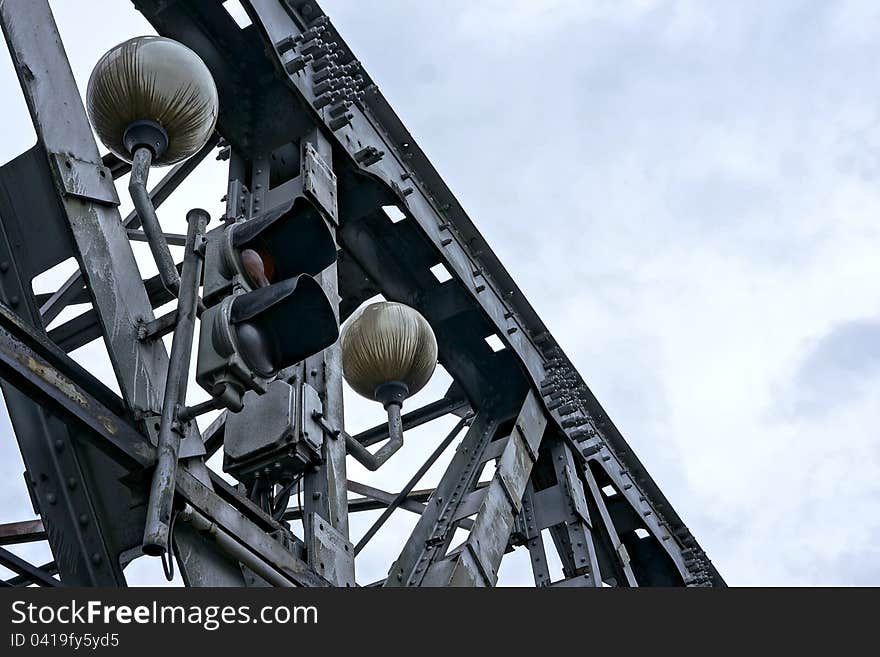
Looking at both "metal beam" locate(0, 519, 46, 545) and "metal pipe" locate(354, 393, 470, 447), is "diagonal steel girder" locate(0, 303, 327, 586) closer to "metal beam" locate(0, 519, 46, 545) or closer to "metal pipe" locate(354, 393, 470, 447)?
"metal beam" locate(0, 519, 46, 545)

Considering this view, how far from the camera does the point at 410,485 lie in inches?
383

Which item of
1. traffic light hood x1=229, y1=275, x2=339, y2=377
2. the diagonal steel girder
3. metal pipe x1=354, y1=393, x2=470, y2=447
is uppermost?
metal pipe x1=354, y1=393, x2=470, y2=447

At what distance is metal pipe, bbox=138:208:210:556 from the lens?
5.01 meters

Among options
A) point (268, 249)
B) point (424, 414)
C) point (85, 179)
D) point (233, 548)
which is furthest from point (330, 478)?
point (424, 414)

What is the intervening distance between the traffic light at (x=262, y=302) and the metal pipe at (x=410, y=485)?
3.61 m

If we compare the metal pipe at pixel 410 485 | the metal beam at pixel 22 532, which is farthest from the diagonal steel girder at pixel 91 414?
the metal beam at pixel 22 532

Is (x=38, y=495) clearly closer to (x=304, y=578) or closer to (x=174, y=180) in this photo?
(x=304, y=578)

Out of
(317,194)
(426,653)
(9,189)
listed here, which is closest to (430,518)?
(317,194)

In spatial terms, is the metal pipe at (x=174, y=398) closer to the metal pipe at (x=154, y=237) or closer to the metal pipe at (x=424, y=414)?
the metal pipe at (x=154, y=237)

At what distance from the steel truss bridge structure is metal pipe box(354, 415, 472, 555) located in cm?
3

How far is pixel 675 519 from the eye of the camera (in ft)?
44.7

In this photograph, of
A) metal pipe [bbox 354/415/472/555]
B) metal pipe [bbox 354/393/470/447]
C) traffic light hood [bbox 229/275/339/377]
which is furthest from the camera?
metal pipe [bbox 354/393/470/447]

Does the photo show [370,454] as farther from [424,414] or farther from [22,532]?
[424,414]

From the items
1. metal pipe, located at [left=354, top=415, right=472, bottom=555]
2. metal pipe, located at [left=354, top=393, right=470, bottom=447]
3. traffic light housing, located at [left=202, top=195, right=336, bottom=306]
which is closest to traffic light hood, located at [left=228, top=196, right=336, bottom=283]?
traffic light housing, located at [left=202, top=195, right=336, bottom=306]
